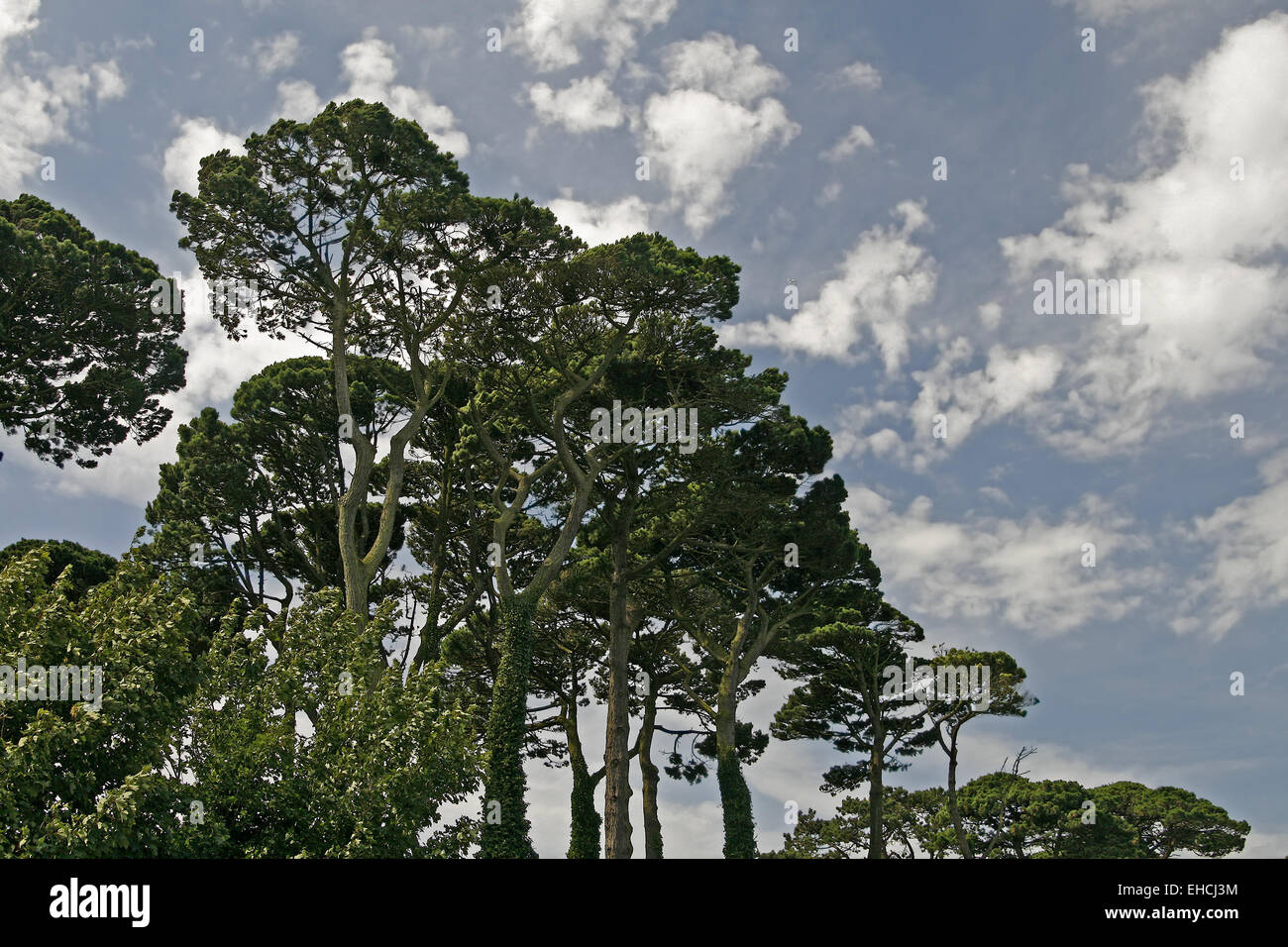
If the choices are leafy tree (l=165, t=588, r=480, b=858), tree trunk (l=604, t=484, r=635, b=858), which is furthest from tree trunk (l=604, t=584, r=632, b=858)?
leafy tree (l=165, t=588, r=480, b=858)

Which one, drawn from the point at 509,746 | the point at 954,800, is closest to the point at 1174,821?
the point at 954,800

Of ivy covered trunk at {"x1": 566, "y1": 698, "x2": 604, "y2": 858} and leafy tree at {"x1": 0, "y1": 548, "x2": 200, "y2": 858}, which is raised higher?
leafy tree at {"x1": 0, "y1": 548, "x2": 200, "y2": 858}

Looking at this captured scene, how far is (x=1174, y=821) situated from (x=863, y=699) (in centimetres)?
2509

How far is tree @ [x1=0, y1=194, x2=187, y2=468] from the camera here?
24.1 metres

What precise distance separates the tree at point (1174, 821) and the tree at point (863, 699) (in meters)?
17.5

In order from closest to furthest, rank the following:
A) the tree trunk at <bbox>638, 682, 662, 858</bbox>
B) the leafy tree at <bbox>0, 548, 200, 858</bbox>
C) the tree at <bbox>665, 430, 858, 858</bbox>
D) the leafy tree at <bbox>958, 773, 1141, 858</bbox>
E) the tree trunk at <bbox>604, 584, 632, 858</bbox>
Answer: the leafy tree at <bbox>0, 548, 200, 858</bbox>
the tree trunk at <bbox>604, 584, 632, 858</bbox>
the tree at <bbox>665, 430, 858, 858</bbox>
the tree trunk at <bbox>638, 682, 662, 858</bbox>
the leafy tree at <bbox>958, 773, 1141, 858</bbox>

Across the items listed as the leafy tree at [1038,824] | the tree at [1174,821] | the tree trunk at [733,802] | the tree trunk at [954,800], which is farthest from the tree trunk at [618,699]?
the tree at [1174,821]

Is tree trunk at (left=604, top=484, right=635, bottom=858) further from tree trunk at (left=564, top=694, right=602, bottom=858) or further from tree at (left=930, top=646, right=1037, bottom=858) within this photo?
tree at (left=930, top=646, right=1037, bottom=858)

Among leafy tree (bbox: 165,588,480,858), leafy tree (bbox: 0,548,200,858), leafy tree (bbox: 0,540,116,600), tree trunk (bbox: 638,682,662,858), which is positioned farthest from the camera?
tree trunk (bbox: 638,682,662,858)

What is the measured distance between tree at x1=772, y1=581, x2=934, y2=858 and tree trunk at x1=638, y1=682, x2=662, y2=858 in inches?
212
